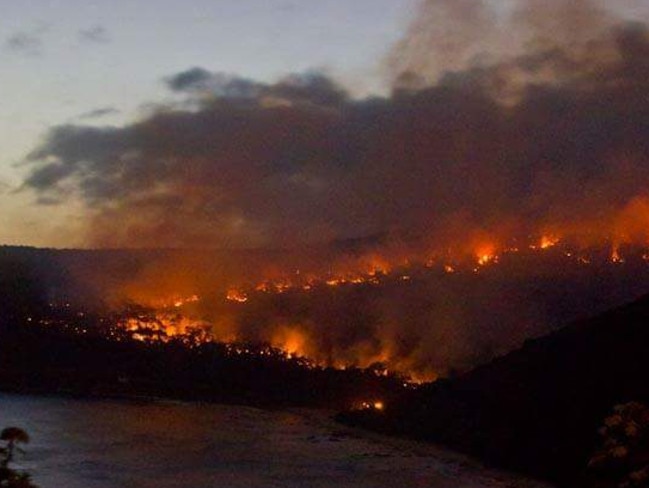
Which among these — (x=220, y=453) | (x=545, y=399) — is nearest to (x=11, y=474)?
(x=545, y=399)

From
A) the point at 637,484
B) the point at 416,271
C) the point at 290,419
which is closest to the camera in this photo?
the point at 637,484

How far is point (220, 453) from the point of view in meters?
50.5

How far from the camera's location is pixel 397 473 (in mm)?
43750

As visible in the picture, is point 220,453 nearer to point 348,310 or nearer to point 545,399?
point 545,399

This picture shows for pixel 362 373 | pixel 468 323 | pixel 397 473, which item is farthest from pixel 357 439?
pixel 468 323

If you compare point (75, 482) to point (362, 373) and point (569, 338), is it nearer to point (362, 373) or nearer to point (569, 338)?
point (569, 338)

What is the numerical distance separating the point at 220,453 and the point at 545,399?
14945mm

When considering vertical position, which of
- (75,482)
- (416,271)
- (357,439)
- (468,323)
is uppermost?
(416,271)

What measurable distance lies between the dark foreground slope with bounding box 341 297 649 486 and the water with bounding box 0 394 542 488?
1325 millimetres

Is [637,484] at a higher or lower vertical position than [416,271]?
lower

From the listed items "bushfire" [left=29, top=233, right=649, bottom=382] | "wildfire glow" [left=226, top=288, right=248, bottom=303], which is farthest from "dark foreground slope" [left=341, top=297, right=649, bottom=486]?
"wildfire glow" [left=226, top=288, right=248, bottom=303]

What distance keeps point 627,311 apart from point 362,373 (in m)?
25.9

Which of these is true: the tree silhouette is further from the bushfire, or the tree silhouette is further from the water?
the bushfire

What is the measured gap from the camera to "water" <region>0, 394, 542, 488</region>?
42.3m
